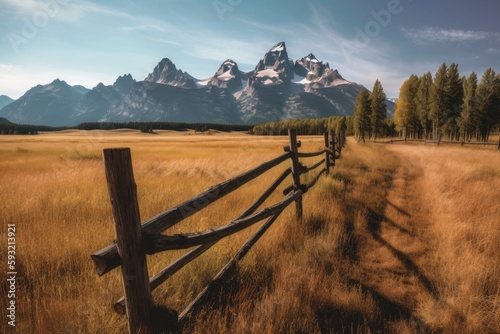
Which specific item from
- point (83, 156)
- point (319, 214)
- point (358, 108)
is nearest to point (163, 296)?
point (319, 214)

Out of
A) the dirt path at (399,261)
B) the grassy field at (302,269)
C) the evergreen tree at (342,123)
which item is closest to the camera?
the grassy field at (302,269)

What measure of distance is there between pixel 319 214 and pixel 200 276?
11.0 ft

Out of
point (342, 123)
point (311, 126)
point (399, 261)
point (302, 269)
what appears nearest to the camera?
point (302, 269)

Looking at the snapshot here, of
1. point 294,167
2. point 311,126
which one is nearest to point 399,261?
point 294,167

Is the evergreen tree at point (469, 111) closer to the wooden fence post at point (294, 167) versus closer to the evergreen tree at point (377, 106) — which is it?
the evergreen tree at point (377, 106)

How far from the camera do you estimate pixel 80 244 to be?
A: 336cm

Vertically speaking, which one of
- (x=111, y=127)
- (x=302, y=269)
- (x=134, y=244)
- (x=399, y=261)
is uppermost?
(x=111, y=127)

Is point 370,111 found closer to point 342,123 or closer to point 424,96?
point 424,96

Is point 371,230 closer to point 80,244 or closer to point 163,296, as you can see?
point 163,296

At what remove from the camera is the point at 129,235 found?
5.25 ft

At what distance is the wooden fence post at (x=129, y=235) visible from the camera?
1512 mm

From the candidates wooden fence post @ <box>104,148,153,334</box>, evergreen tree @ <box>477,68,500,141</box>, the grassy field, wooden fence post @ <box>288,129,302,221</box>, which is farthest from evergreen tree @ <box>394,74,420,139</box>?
wooden fence post @ <box>104,148,153,334</box>

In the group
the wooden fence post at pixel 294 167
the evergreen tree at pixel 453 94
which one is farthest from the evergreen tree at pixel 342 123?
the wooden fence post at pixel 294 167

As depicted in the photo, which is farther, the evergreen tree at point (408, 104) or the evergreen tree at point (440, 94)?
the evergreen tree at point (408, 104)
